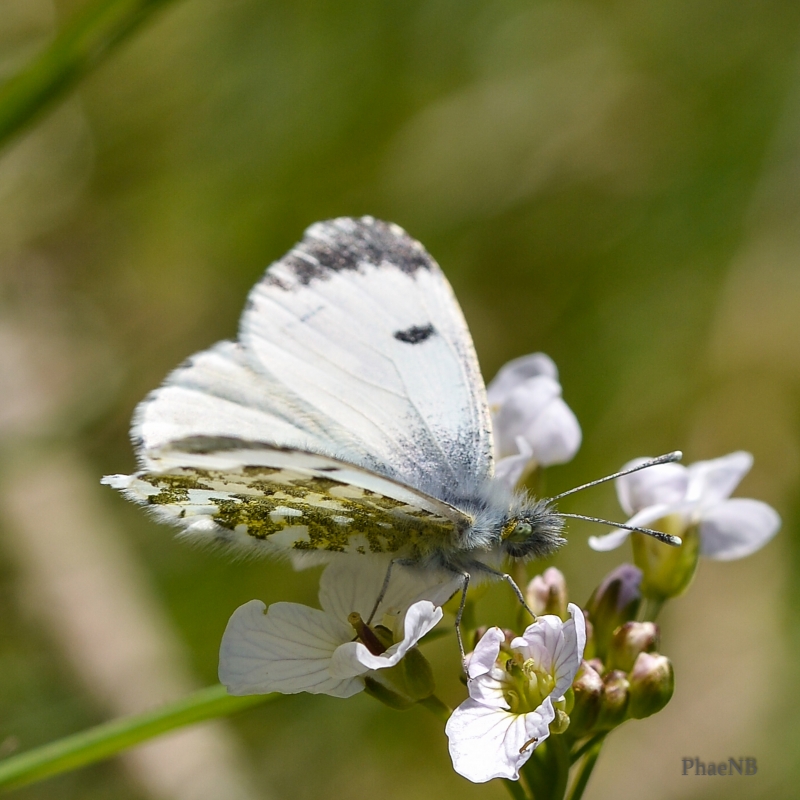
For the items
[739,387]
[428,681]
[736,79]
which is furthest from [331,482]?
[736,79]

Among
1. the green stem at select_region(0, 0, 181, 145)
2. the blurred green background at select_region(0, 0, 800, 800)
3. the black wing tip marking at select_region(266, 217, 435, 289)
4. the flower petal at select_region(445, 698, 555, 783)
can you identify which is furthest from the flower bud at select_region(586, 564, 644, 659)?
the green stem at select_region(0, 0, 181, 145)

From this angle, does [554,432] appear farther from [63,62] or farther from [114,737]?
[63,62]

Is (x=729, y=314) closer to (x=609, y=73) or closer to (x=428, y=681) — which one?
(x=609, y=73)

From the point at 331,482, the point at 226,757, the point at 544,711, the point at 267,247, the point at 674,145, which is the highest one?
the point at 267,247

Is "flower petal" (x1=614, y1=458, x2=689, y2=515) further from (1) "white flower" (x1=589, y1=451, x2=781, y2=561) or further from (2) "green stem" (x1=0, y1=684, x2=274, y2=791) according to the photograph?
(2) "green stem" (x1=0, y1=684, x2=274, y2=791)

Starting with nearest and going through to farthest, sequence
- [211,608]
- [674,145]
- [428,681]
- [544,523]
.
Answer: [428,681]
[544,523]
[211,608]
[674,145]

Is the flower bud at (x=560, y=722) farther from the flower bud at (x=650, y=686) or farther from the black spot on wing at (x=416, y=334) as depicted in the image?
the black spot on wing at (x=416, y=334)
